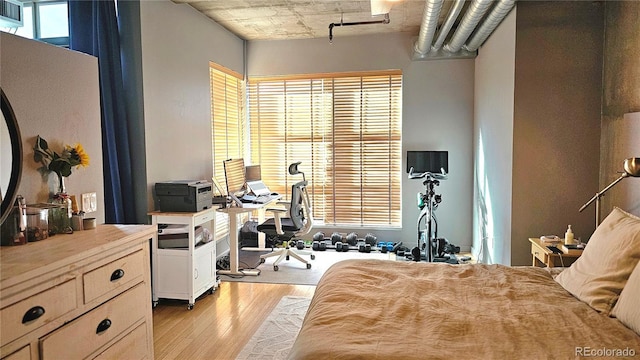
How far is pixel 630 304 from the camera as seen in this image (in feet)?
5.30

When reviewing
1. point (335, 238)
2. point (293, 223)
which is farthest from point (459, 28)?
point (335, 238)

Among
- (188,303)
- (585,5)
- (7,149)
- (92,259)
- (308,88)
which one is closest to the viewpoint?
(92,259)

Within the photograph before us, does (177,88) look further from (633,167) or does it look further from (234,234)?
(633,167)

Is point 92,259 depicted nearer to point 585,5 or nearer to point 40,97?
point 40,97

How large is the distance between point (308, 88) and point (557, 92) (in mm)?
3325

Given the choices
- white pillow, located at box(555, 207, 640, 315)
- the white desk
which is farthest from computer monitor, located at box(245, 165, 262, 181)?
white pillow, located at box(555, 207, 640, 315)

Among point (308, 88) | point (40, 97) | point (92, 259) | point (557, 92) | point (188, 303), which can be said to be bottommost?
point (188, 303)

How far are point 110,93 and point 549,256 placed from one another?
3.65 metres

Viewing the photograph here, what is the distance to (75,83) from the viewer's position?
2.41m

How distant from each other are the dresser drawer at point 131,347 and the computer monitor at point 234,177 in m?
2.38

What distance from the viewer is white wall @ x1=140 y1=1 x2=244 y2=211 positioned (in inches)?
144

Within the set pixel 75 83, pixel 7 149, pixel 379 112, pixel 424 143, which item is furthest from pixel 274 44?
pixel 7 149

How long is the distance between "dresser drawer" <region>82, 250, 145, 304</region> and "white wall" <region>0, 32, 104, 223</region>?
0.59 meters

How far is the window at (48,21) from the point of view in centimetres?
359
